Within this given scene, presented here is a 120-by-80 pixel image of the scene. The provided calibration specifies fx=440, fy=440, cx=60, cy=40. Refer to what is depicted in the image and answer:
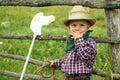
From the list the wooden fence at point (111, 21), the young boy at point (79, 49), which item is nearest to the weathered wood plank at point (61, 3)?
the wooden fence at point (111, 21)

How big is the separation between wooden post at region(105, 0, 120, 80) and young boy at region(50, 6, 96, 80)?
44 cm

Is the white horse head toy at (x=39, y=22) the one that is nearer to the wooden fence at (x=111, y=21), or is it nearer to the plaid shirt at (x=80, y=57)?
the plaid shirt at (x=80, y=57)

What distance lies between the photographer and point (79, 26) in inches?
148

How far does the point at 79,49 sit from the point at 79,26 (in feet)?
0.69

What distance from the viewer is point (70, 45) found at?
3861 mm

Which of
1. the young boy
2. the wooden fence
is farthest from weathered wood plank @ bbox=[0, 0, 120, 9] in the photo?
the young boy

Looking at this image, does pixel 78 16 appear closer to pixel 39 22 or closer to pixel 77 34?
pixel 77 34

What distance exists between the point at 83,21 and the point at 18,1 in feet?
3.40

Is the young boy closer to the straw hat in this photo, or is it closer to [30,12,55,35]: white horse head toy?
the straw hat

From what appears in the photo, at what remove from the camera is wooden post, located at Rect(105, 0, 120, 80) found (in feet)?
13.8

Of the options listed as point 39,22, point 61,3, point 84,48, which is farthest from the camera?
point 61,3

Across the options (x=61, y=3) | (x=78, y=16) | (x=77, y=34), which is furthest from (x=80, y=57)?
(x=61, y=3)

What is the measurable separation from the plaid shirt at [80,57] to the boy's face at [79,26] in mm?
92

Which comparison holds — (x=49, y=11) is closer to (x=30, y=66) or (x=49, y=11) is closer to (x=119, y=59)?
(x=30, y=66)
